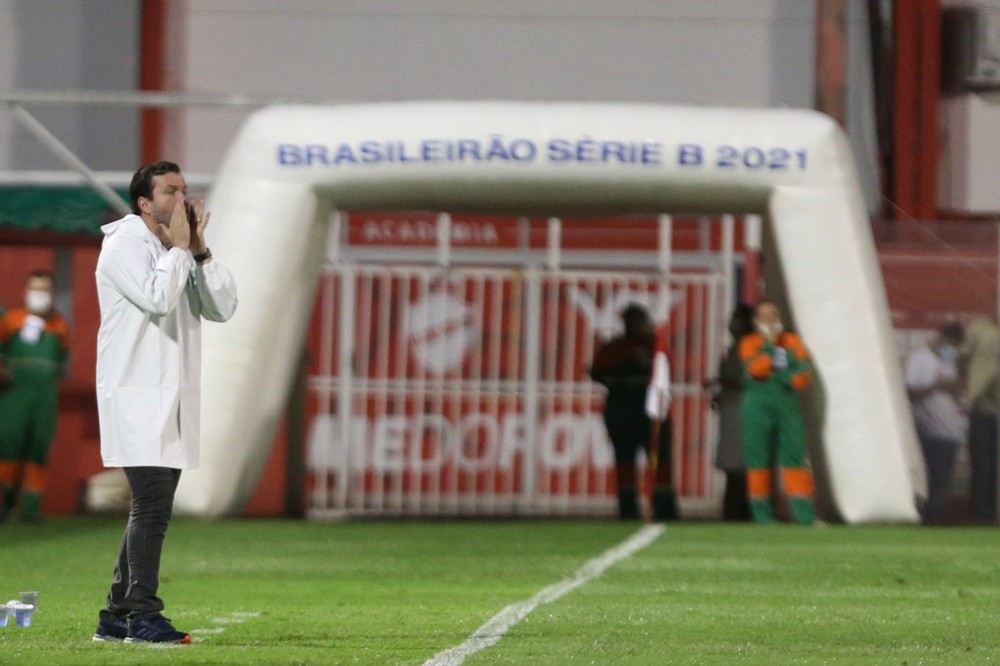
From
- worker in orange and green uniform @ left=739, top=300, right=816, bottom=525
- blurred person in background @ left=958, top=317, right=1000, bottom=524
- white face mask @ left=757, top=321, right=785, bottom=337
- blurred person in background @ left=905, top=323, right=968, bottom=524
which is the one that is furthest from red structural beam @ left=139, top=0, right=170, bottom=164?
blurred person in background @ left=958, top=317, right=1000, bottom=524

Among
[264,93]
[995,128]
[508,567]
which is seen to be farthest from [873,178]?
[508,567]

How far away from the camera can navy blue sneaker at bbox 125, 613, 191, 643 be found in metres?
6.68

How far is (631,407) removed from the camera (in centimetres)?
1634

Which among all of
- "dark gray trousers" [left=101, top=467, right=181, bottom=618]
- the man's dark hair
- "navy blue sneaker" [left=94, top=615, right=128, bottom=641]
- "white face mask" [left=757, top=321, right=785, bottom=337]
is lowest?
"navy blue sneaker" [left=94, top=615, right=128, bottom=641]

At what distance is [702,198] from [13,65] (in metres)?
10.4

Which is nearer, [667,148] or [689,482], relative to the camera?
[667,148]

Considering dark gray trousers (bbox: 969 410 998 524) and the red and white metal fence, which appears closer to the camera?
dark gray trousers (bbox: 969 410 998 524)

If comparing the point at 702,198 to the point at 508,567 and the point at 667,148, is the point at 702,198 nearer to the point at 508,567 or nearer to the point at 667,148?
the point at 667,148

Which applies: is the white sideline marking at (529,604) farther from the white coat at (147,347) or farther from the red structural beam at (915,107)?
the red structural beam at (915,107)

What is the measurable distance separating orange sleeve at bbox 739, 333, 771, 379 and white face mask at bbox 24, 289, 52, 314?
5.21m

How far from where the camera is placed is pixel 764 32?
859 inches

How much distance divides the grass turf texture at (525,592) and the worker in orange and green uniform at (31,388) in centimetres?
73

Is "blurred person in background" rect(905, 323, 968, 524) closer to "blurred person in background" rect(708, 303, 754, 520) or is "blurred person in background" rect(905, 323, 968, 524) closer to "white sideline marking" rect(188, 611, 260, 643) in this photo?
"blurred person in background" rect(708, 303, 754, 520)

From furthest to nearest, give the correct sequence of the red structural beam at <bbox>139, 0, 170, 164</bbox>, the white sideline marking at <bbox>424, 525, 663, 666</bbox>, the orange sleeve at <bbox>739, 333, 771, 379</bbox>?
1. the red structural beam at <bbox>139, 0, 170, 164</bbox>
2. the orange sleeve at <bbox>739, 333, 771, 379</bbox>
3. the white sideline marking at <bbox>424, 525, 663, 666</bbox>
